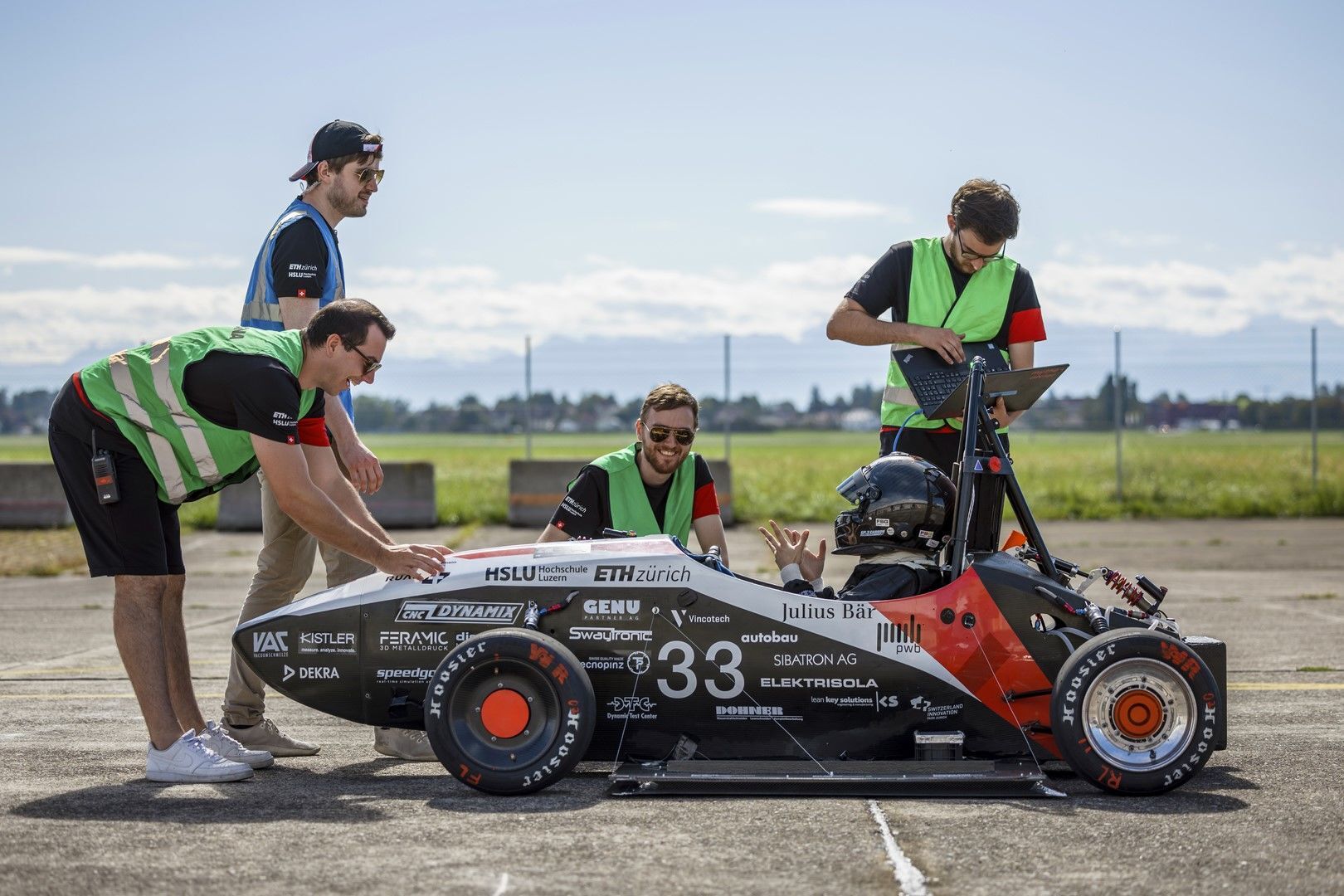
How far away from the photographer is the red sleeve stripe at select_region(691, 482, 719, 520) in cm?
591

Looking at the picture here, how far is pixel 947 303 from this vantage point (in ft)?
Answer: 18.4

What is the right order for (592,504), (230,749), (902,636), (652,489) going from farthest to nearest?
(652,489), (592,504), (230,749), (902,636)

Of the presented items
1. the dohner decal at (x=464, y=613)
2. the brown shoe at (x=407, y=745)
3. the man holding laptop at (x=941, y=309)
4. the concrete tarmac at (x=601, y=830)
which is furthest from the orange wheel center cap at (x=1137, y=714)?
the brown shoe at (x=407, y=745)

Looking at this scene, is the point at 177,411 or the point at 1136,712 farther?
the point at 177,411

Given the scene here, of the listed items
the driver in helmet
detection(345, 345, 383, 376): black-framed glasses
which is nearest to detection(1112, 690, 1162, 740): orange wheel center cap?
the driver in helmet

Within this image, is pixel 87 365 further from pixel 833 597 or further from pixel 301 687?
pixel 833 597

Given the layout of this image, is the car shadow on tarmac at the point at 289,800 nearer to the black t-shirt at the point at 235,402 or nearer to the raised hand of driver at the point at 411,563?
the raised hand of driver at the point at 411,563

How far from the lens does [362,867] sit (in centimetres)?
366

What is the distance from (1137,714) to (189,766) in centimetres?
305

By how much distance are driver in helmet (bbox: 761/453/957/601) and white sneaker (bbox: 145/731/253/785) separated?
1.96 m

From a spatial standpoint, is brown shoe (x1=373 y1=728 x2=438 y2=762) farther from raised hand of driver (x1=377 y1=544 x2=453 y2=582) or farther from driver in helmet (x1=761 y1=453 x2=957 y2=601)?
driver in helmet (x1=761 y1=453 x2=957 y2=601)

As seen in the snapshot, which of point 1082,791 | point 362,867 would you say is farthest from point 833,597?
point 362,867

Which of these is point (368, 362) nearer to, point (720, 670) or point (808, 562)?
point (720, 670)

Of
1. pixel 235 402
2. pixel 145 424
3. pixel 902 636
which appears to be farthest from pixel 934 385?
pixel 145 424
